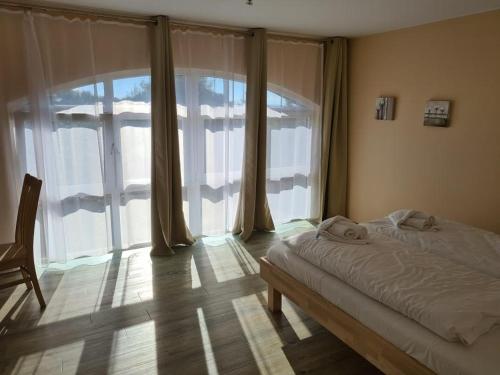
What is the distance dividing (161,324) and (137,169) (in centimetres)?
167

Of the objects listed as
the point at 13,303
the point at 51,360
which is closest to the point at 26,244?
the point at 13,303

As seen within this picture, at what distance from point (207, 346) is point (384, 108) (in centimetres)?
313

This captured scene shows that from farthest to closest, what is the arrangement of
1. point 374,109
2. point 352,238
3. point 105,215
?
point 374,109
point 105,215
point 352,238

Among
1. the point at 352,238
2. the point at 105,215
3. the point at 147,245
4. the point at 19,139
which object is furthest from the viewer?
the point at 147,245

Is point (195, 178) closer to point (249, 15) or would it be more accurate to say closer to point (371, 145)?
point (249, 15)

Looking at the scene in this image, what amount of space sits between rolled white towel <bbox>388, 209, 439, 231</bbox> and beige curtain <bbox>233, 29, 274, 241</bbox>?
64.6 inches

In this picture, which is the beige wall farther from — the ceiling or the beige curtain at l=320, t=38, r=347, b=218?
the ceiling

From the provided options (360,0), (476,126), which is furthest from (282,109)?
(476,126)

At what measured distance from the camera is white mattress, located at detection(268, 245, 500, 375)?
5.18 ft

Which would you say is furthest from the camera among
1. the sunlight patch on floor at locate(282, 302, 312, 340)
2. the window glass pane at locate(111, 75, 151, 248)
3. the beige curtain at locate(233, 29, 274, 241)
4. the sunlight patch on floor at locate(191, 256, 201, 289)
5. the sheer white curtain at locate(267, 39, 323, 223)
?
the sheer white curtain at locate(267, 39, 323, 223)

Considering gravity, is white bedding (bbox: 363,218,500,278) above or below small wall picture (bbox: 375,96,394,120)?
below

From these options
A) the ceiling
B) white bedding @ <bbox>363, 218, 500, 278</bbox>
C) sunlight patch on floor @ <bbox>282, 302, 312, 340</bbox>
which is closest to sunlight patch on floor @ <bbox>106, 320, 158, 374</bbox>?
sunlight patch on floor @ <bbox>282, 302, 312, 340</bbox>

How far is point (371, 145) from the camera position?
175 inches

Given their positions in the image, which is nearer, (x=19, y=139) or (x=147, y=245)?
(x=19, y=139)
